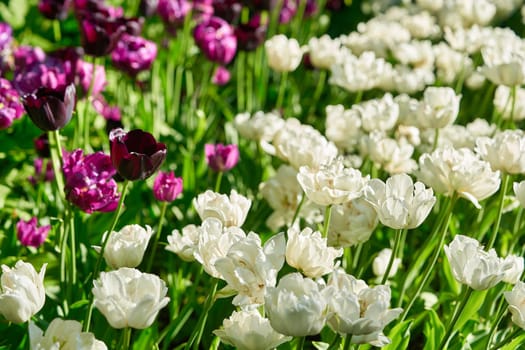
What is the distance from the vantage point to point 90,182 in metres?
1.48

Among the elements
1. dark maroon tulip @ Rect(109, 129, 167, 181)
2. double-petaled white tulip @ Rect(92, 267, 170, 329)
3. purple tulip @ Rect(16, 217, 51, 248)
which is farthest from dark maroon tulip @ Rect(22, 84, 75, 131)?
double-petaled white tulip @ Rect(92, 267, 170, 329)

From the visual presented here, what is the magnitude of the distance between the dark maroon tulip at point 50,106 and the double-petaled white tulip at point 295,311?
0.70 m

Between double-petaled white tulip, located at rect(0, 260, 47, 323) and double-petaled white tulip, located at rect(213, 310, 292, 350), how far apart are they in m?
0.30

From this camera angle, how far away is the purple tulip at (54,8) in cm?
254

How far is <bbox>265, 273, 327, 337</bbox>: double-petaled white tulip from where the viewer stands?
1.03m

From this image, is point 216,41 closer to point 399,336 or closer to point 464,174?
point 464,174

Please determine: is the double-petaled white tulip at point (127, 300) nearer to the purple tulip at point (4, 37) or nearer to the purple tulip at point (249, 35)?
the purple tulip at point (4, 37)

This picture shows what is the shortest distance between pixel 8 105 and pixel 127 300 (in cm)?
99

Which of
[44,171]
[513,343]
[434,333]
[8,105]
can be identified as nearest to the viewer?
[513,343]

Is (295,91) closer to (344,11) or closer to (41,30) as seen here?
(41,30)

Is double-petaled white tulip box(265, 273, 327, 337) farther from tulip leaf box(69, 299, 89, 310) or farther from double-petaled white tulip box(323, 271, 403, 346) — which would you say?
tulip leaf box(69, 299, 89, 310)

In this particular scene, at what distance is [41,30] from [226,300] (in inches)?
86.5

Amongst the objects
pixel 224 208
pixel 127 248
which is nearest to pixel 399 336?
pixel 224 208

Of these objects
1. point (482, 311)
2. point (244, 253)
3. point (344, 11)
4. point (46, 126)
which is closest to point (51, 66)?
point (46, 126)
